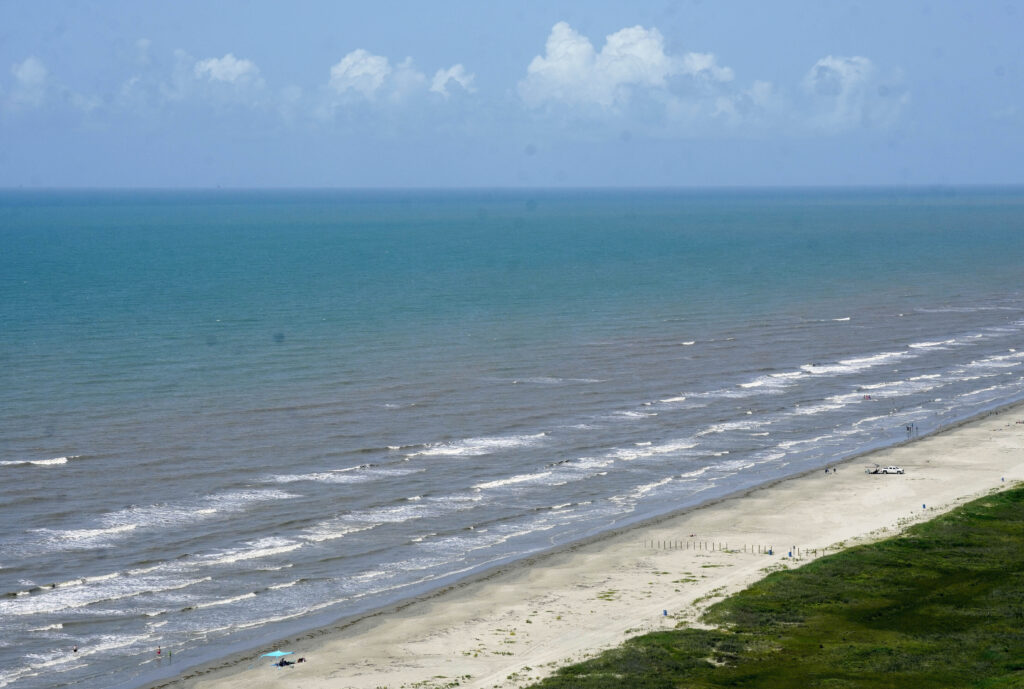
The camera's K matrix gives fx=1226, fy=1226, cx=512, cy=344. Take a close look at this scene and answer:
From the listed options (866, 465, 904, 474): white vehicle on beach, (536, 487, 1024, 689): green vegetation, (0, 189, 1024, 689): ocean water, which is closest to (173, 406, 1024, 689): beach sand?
(866, 465, 904, 474): white vehicle on beach

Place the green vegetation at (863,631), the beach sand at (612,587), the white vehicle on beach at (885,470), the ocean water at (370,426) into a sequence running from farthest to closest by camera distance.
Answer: the white vehicle on beach at (885,470) < the ocean water at (370,426) < the beach sand at (612,587) < the green vegetation at (863,631)

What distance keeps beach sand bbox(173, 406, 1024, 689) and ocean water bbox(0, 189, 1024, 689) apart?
7.32ft

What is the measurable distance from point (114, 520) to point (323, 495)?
387 inches

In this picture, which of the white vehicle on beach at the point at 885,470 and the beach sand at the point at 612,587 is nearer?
the beach sand at the point at 612,587

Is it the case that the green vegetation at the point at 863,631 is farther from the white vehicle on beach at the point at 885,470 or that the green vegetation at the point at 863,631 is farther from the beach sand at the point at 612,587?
the white vehicle on beach at the point at 885,470

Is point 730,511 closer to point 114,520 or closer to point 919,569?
point 919,569

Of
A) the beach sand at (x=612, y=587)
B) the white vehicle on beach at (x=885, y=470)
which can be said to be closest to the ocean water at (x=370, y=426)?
the beach sand at (x=612, y=587)

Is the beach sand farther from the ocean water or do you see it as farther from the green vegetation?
the ocean water

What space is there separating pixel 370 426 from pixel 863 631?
123ft

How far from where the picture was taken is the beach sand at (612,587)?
4028 centimetres

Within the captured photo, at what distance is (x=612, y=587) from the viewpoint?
158 ft

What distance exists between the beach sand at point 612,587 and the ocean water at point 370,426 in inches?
87.8

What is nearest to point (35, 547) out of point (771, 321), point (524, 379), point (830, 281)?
point (524, 379)

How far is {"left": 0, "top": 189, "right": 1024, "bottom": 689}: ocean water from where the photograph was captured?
47875 mm
